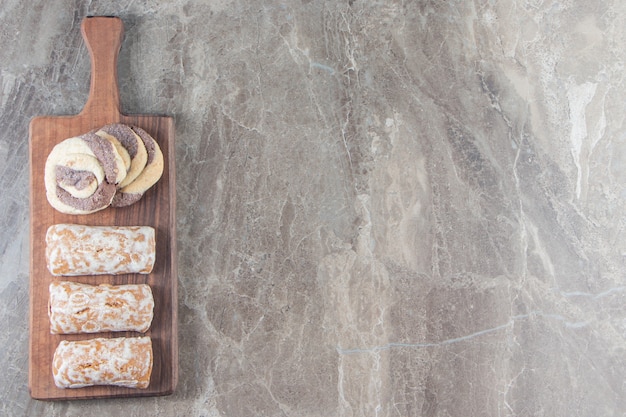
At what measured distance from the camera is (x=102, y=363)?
205 centimetres

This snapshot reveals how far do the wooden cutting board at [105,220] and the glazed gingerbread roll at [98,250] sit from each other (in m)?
0.05

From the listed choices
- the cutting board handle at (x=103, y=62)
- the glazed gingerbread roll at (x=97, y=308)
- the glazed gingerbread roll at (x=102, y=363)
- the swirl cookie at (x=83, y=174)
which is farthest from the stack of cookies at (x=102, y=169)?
the glazed gingerbread roll at (x=102, y=363)

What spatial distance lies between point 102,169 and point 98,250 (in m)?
0.26

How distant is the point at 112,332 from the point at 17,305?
364 millimetres

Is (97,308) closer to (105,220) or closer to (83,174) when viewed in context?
(105,220)

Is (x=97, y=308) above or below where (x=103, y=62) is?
below

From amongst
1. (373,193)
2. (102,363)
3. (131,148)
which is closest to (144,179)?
(131,148)

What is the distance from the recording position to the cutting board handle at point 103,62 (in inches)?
86.4

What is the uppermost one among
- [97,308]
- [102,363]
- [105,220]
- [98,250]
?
[105,220]

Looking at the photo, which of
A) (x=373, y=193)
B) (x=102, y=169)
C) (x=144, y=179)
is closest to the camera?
(x=102, y=169)

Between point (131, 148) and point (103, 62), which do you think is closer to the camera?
point (131, 148)

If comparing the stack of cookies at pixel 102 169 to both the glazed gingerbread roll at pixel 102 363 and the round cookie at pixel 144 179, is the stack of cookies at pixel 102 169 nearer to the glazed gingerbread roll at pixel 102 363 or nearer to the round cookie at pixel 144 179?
the round cookie at pixel 144 179

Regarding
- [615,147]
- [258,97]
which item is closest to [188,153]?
[258,97]

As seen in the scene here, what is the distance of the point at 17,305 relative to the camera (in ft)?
7.29
